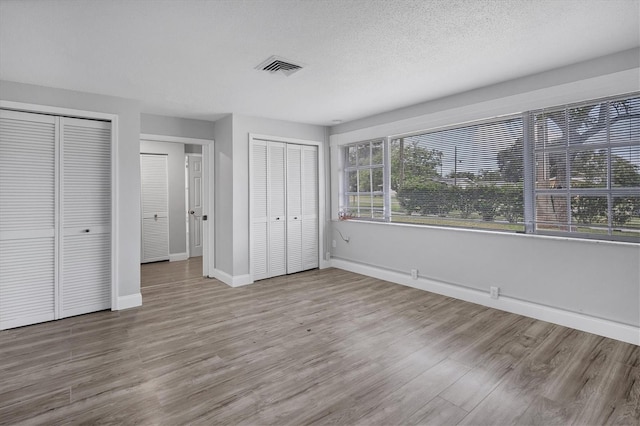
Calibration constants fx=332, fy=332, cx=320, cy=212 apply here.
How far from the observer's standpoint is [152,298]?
4285mm

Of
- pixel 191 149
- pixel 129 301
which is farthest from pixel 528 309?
pixel 191 149

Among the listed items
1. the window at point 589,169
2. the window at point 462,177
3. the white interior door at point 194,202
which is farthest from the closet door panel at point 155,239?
the window at point 589,169

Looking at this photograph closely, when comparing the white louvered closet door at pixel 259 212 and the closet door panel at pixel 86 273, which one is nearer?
the closet door panel at pixel 86 273

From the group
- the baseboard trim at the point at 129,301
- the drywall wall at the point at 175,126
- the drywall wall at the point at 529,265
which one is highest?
the drywall wall at the point at 175,126

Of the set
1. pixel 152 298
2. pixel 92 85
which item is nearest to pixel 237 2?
pixel 92 85

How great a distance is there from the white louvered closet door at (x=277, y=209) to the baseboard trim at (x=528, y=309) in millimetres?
1495

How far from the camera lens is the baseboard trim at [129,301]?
387 centimetres

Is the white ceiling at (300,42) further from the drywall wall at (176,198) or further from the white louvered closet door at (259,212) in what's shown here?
the drywall wall at (176,198)

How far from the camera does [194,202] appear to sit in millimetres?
7238

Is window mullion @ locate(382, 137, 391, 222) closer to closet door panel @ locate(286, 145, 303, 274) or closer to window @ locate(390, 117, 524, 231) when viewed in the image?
window @ locate(390, 117, 524, 231)

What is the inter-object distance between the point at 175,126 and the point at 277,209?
1.92 metres

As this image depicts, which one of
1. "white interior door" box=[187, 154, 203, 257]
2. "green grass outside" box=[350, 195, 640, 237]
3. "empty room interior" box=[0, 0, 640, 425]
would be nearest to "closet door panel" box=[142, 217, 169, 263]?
"white interior door" box=[187, 154, 203, 257]

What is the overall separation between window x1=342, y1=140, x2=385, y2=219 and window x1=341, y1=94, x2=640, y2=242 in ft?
0.12

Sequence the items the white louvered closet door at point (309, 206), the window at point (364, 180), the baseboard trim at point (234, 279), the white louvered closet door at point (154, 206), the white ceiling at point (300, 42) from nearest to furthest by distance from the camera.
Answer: the white ceiling at point (300, 42) < the baseboard trim at point (234, 279) < the window at point (364, 180) < the white louvered closet door at point (309, 206) < the white louvered closet door at point (154, 206)
